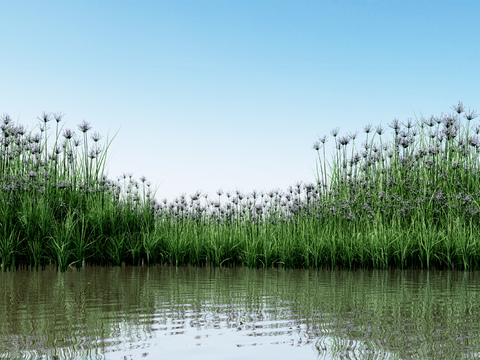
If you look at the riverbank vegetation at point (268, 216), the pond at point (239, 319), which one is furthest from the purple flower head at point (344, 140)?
the pond at point (239, 319)

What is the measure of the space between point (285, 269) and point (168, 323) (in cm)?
476

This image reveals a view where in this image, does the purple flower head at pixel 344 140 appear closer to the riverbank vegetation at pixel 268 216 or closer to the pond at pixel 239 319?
the riverbank vegetation at pixel 268 216

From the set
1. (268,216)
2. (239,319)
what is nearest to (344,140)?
(268,216)

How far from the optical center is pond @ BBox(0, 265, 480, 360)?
2455mm

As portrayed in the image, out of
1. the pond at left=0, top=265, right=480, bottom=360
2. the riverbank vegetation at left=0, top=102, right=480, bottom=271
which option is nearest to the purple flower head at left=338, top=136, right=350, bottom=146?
the riverbank vegetation at left=0, top=102, right=480, bottom=271

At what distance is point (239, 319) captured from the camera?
10.8 feet

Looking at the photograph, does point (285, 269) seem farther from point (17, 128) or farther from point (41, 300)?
point (17, 128)

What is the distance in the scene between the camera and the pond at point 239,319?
8.05ft

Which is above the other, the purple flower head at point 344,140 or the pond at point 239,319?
the purple flower head at point 344,140

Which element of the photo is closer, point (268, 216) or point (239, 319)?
point (239, 319)

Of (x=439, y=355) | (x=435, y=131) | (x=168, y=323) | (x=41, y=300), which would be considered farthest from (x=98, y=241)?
(x=435, y=131)

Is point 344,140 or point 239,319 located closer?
point 239,319

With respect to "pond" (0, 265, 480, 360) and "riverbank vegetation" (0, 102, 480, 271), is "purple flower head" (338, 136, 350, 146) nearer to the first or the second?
"riverbank vegetation" (0, 102, 480, 271)

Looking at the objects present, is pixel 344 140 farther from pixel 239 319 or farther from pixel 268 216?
pixel 239 319
